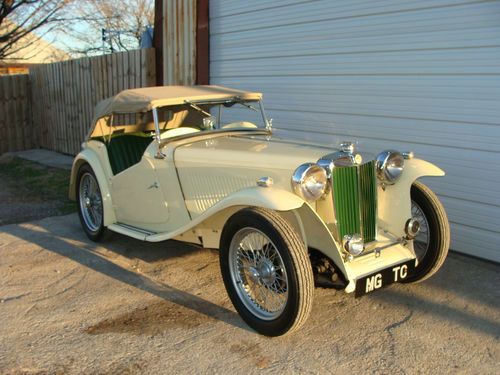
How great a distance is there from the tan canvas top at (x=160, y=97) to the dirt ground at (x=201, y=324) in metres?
1.45

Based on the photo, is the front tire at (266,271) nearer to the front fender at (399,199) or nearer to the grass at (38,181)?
the front fender at (399,199)

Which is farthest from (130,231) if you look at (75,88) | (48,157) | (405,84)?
(48,157)

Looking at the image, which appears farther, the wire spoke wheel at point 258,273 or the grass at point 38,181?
the grass at point 38,181

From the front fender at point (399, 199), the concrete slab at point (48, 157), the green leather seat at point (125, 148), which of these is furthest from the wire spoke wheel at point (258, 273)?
the concrete slab at point (48, 157)

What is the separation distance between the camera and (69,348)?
336cm

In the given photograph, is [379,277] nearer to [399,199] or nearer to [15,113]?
[399,199]

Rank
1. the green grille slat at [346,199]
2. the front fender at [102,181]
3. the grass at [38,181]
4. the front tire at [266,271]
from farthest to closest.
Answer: the grass at [38,181] < the front fender at [102,181] < the green grille slat at [346,199] < the front tire at [266,271]

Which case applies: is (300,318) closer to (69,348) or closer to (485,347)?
(485,347)

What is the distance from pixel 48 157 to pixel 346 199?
28.9ft

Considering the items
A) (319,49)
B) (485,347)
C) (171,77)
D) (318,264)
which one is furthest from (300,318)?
(171,77)

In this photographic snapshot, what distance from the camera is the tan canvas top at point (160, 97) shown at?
455cm

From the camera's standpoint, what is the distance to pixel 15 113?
1184 centimetres

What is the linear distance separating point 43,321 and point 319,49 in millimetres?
4218

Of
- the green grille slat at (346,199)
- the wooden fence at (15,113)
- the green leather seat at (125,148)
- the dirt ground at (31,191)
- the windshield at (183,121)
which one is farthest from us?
the wooden fence at (15,113)
